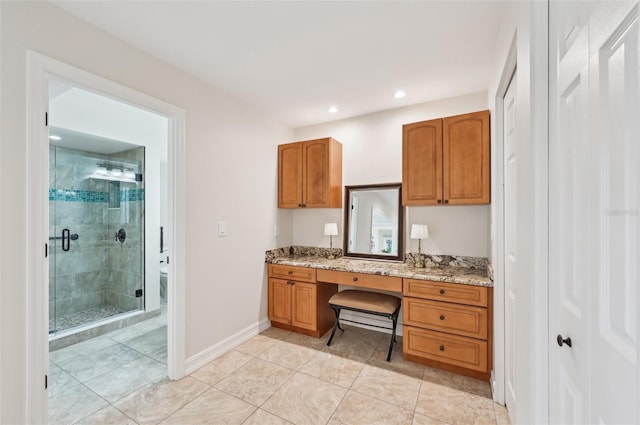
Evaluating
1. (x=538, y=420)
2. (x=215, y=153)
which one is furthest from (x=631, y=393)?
(x=215, y=153)

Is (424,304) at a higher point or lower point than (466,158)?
lower

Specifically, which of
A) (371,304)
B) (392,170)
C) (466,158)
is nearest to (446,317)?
(371,304)

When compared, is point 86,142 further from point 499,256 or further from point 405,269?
point 499,256

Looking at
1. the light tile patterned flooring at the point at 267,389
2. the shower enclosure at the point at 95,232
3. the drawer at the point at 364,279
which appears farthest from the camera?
the shower enclosure at the point at 95,232

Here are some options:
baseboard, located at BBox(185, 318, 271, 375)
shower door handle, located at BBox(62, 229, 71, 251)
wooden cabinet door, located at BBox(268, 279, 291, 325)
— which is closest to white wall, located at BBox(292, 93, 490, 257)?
wooden cabinet door, located at BBox(268, 279, 291, 325)

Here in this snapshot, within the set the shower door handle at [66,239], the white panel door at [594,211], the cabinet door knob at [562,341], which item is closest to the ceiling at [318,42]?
the white panel door at [594,211]

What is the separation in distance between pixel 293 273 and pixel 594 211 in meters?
2.67

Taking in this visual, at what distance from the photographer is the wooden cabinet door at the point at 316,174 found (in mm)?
3191

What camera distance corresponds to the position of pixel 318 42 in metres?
1.95

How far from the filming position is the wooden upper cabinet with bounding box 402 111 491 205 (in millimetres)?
2350

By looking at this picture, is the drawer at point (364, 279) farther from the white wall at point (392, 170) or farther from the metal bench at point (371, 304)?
the white wall at point (392, 170)

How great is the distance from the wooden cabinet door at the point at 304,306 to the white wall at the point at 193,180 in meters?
0.43

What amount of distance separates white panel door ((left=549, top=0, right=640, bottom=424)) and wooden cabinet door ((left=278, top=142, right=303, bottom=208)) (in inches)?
103

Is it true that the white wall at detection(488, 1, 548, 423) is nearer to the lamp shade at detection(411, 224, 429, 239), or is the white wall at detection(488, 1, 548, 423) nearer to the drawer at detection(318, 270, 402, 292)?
the drawer at detection(318, 270, 402, 292)
